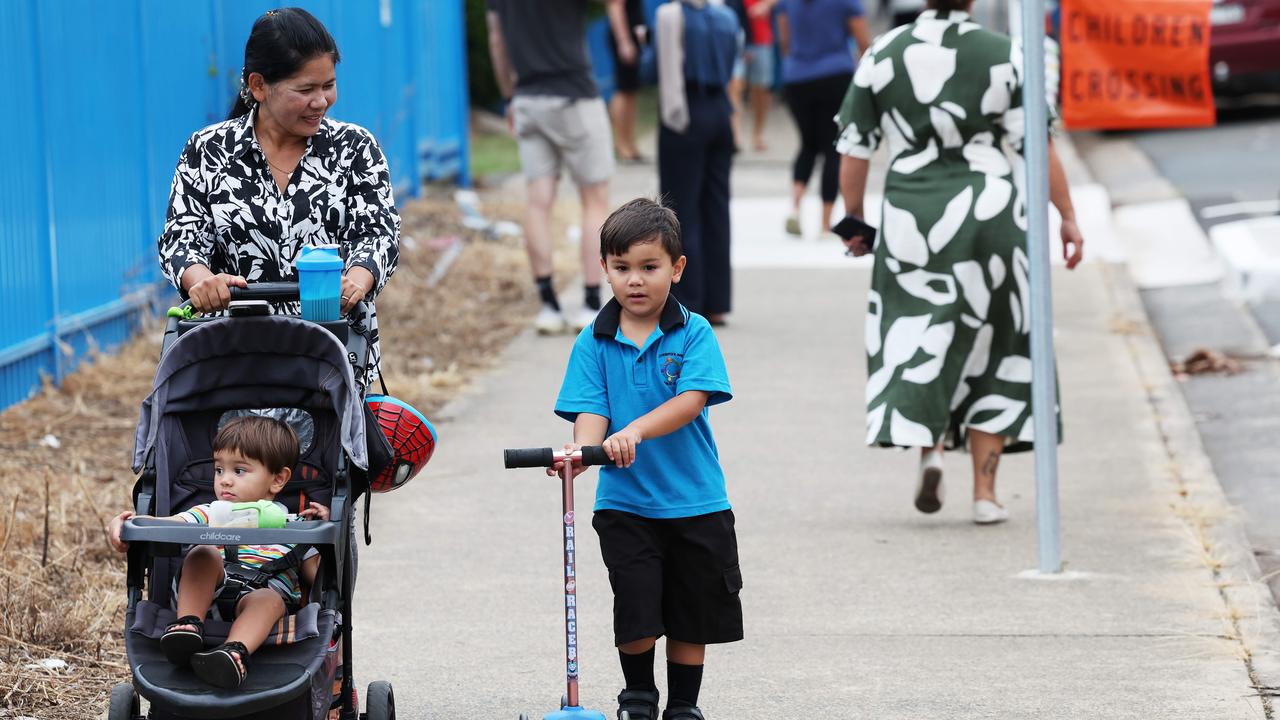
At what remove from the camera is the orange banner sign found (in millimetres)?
6305

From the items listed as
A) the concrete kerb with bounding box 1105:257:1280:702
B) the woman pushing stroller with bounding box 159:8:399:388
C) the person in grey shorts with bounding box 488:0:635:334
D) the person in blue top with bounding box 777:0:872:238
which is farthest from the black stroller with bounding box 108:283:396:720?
the person in blue top with bounding box 777:0:872:238

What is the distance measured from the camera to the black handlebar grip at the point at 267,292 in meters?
4.11

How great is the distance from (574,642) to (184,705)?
0.82m

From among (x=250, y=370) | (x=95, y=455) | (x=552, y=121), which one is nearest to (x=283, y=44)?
(x=250, y=370)

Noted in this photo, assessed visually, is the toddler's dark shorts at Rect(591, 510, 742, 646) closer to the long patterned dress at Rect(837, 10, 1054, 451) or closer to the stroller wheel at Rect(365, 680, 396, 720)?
the stroller wheel at Rect(365, 680, 396, 720)

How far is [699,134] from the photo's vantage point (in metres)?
10.2

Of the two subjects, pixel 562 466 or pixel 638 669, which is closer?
pixel 562 466

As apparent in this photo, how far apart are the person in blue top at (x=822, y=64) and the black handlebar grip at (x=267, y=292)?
29.9 feet

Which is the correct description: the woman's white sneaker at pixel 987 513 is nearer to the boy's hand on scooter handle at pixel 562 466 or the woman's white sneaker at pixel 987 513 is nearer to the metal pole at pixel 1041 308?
the metal pole at pixel 1041 308

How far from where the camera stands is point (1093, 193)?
51.1 ft

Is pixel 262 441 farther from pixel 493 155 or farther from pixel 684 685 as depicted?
pixel 493 155

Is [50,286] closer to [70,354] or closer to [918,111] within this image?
[70,354]

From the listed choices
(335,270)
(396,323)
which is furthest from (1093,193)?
(335,270)

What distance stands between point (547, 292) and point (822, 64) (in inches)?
151
